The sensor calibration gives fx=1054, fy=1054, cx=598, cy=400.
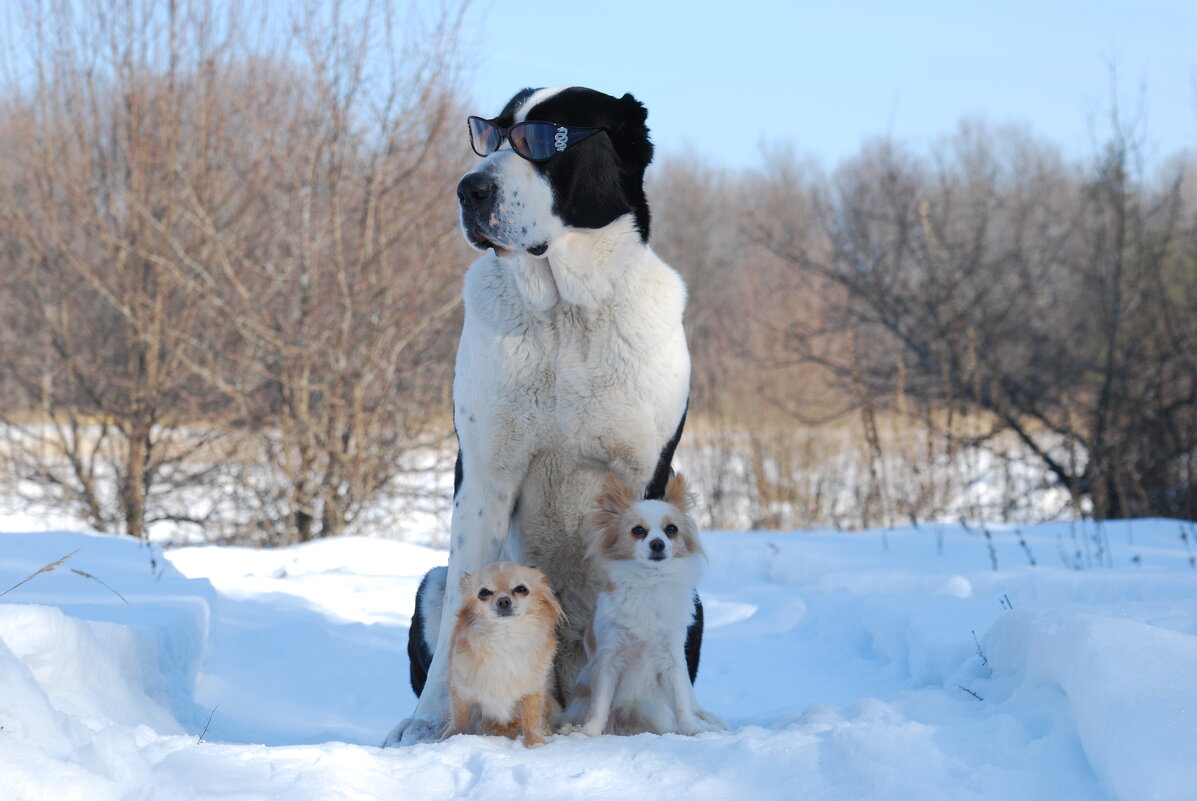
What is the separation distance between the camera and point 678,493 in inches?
133

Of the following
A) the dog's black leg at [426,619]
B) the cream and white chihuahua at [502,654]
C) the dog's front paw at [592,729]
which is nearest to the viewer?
the cream and white chihuahua at [502,654]

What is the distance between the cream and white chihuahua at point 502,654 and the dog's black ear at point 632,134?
1332 mm

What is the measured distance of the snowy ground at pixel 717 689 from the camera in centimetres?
208

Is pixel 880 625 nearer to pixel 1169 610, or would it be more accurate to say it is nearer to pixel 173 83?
pixel 1169 610

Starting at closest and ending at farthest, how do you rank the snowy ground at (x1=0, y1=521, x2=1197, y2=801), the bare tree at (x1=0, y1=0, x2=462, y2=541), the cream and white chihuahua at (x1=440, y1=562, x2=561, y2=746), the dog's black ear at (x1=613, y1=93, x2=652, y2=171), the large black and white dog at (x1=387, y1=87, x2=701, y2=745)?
1. the snowy ground at (x1=0, y1=521, x2=1197, y2=801)
2. the cream and white chihuahua at (x1=440, y1=562, x2=561, y2=746)
3. the large black and white dog at (x1=387, y1=87, x2=701, y2=745)
4. the dog's black ear at (x1=613, y1=93, x2=652, y2=171)
5. the bare tree at (x1=0, y1=0, x2=462, y2=541)

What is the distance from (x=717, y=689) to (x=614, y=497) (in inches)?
71.9

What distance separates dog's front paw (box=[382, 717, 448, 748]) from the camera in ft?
10.4

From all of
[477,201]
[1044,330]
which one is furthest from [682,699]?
[1044,330]

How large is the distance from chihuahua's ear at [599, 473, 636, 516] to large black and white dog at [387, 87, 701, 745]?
14cm

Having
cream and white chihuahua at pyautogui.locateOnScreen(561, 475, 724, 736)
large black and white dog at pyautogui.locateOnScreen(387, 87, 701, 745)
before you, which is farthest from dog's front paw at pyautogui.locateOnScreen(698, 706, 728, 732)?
large black and white dog at pyautogui.locateOnScreen(387, 87, 701, 745)

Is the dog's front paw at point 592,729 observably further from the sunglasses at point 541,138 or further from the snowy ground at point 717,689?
the sunglasses at point 541,138

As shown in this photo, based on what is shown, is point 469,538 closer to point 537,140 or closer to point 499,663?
point 499,663

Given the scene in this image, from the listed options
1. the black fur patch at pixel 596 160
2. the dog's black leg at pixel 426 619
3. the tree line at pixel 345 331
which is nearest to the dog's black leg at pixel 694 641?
the dog's black leg at pixel 426 619

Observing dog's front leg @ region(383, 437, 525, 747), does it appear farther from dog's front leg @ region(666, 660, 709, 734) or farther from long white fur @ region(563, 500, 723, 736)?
dog's front leg @ region(666, 660, 709, 734)
